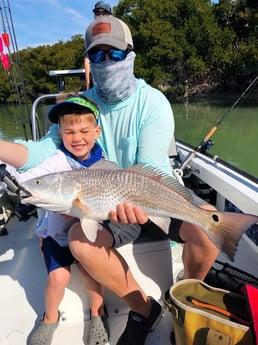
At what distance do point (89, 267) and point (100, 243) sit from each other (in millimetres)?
145

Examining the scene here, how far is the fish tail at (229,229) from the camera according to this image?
1.68 m

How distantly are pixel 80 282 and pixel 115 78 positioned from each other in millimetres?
1408

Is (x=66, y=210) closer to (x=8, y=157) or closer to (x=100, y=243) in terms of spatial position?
(x=100, y=243)

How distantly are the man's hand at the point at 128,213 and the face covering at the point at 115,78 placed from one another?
0.95 metres

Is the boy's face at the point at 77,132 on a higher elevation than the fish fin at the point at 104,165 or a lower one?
higher

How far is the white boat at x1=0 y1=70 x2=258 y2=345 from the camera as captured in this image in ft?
7.09

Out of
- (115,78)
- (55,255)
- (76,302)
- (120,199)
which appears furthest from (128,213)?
(115,78)

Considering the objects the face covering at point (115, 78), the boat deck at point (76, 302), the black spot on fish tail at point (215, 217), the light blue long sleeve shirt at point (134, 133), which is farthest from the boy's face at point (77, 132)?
the black spot on fish tail at point (215, 217)

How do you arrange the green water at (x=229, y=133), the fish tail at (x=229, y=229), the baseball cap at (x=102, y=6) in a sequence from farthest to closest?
1. the green water at (x=229, y=133)
2. the baseball cap at (x=102, y=6)
3. the fish tail at (x=229, y=229)

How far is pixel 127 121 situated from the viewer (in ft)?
7.82

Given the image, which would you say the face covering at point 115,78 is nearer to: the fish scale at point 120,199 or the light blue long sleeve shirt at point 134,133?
the light blue long sleeve shirt at point 134,133

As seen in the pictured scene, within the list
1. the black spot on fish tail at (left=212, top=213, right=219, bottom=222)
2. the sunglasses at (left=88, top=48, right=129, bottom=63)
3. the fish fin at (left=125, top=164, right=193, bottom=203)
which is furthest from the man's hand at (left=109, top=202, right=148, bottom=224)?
the sunglasses at (left=88, top=48, right=129, bottom=63)

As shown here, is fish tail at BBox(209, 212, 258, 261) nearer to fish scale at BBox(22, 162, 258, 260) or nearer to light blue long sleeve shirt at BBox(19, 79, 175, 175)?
fish scale at BBox(22, 162, 258, 260)

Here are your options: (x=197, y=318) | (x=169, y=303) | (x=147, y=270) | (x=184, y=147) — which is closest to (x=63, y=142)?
(x=147, y=270)
